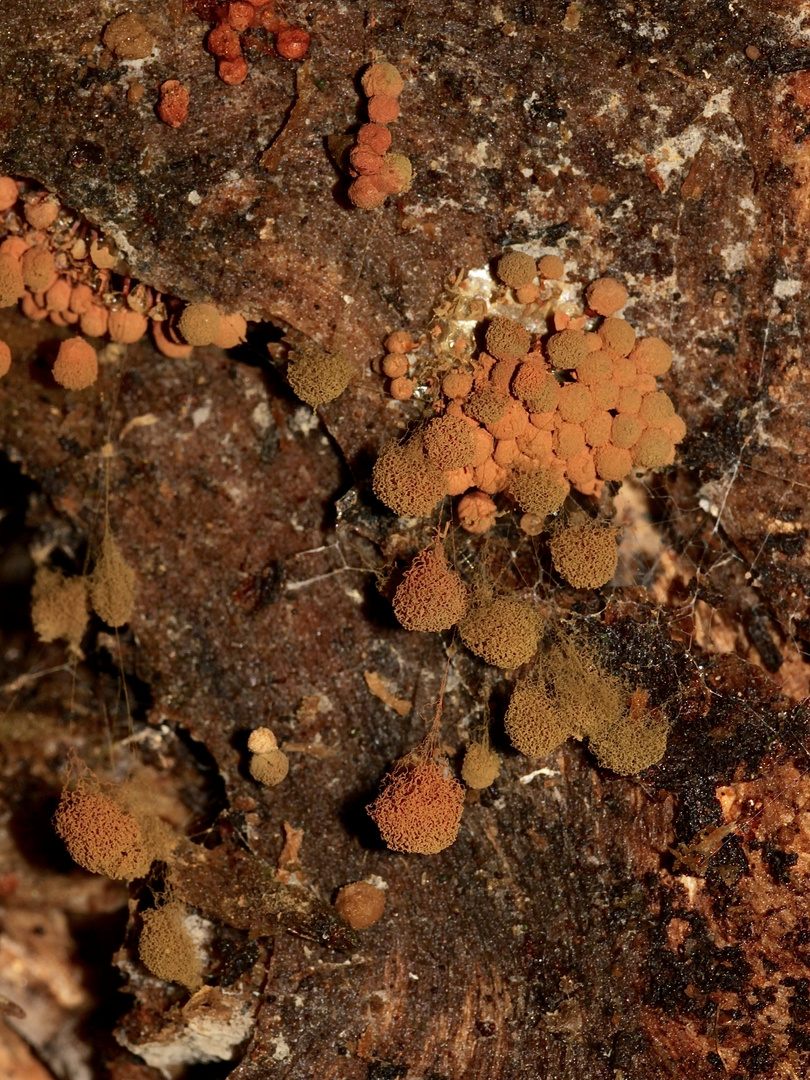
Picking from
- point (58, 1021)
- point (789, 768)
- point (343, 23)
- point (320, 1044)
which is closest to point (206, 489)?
point (343, 23)

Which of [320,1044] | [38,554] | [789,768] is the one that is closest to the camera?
[789,768]

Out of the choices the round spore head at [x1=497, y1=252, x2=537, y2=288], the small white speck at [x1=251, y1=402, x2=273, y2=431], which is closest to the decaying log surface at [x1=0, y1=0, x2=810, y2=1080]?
the small white speck at [x1=251, y1=402, x2=273, y2=431]

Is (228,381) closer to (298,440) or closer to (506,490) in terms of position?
(298,440)

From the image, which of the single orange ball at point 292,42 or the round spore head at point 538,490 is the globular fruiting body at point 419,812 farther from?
the single orange ball at point 292,42

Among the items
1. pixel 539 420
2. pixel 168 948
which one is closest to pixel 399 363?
pixel 539 420

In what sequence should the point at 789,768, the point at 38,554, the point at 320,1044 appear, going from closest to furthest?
the point at 789,768
the point at 320,1044
the point at 38,554

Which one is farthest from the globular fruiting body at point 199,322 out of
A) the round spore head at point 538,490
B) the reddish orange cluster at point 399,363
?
the round spore head at point 538,490

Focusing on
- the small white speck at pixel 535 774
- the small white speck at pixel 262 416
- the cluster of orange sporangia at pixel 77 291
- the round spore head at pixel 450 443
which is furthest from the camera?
the small white speck at pixel 262 416
